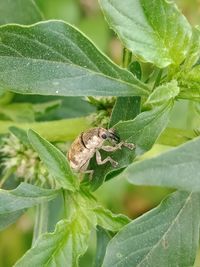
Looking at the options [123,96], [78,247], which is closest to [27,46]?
[123,96]

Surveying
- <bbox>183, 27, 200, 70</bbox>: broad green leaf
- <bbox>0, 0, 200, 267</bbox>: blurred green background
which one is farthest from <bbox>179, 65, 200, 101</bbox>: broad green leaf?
<bbox>0, 0, 200, 267</bbox>: blurred green background

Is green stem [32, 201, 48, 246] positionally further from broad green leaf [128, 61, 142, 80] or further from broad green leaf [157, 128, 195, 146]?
broad green leaf [128, 61, 142, 80]

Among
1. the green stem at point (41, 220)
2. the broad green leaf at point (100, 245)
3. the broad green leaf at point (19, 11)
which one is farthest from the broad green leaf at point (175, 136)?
the broad green leaf at point (19, 11)

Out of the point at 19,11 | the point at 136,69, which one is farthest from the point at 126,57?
the point at 19,11

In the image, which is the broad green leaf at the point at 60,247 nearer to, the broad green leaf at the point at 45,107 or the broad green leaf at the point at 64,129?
the broad green leaf at the point at 64,129

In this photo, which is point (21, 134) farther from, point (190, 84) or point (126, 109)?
point (190, 84)
